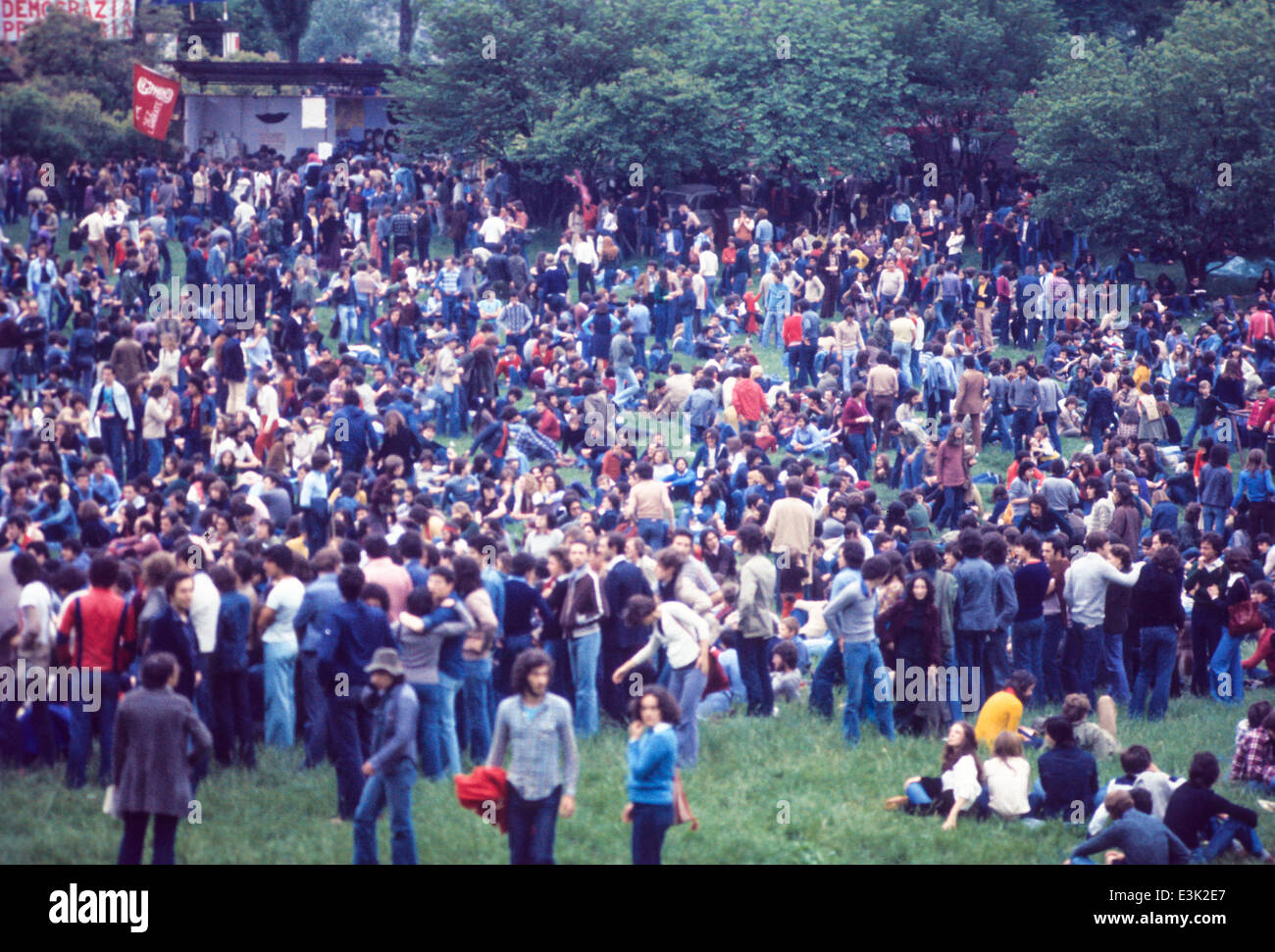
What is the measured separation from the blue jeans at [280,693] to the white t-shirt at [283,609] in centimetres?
4

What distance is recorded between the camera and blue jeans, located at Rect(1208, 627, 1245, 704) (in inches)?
538

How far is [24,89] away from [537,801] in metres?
32.9

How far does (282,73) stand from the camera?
4088 centimetres

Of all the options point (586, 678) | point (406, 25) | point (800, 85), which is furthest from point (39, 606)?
point (406, 25)

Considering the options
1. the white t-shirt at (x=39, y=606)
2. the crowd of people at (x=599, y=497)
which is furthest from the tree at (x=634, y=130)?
the white t-shirt at (x=39, y=606)

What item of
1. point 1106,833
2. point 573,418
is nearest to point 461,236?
point 573,418

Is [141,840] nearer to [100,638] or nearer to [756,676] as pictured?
[100,638]

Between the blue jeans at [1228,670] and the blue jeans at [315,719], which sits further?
the blue jeans at [1228,670]

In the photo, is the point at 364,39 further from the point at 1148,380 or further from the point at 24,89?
the point at 1148,380

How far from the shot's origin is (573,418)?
20.3 metres

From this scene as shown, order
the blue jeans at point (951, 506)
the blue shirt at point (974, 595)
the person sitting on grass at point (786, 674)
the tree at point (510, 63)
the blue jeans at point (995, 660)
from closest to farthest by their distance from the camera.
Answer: the blue shirt at point (974, 595) → the blue jeans at point (995, 660) → the person sitting on grass at point (786, 674) → the blue jeans at point (951, 506) → the tree at point (510, 63)

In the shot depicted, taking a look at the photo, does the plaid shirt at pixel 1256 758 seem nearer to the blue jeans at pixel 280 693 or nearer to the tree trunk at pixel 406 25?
the blue jeans at pixel 280 693

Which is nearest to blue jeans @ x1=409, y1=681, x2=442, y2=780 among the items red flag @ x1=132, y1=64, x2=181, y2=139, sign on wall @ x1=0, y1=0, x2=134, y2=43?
red flag @ x1=132, y1=64, x2=181, y2=139

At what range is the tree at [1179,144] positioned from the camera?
3086cm
